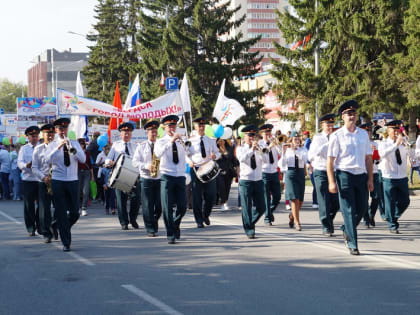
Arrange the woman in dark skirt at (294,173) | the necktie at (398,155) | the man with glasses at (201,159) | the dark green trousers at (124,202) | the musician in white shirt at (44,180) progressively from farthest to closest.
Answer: the dark green trousers at (124,202) → the man with glasses at (201,159) → the woman in dark skirt at (294,173) → the necktie at (398,155) → the musician in white shirt at (44,180)

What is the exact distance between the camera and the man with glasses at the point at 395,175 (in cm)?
1235

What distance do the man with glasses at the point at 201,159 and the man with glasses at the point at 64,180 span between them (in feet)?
10.4

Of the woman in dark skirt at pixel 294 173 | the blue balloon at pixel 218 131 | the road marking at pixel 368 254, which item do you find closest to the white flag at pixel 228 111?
the blue balloon at pixel 218 131

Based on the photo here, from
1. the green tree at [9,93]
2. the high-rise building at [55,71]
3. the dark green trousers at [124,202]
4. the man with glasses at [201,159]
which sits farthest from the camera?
the green tree at [9,93]

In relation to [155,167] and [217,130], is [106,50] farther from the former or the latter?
[155,167]

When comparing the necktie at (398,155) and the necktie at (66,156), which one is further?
the necktie at (398,155)

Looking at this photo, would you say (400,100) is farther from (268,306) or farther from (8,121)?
(8,121)

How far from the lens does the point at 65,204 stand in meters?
11.1

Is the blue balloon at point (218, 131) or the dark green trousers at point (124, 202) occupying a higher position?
the blue balloon at point (218, 131)

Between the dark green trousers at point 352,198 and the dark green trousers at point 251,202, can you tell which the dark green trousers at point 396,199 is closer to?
the dark green trousers at point 251,202

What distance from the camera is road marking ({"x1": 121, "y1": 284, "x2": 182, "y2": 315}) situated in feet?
22.0

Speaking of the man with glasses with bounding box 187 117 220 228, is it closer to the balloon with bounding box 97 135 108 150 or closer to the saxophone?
the saxophone

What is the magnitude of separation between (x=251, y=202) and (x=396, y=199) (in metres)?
2.66

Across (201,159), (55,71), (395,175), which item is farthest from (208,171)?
(55,71)
